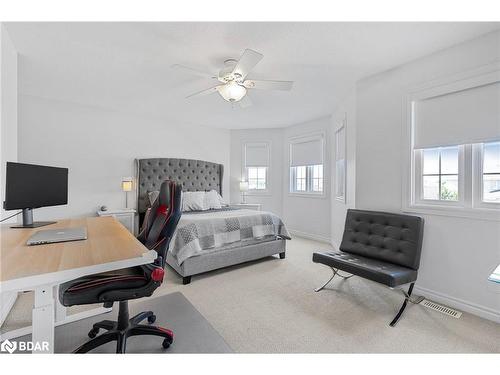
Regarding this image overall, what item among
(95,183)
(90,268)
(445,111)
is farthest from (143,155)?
(445,111)

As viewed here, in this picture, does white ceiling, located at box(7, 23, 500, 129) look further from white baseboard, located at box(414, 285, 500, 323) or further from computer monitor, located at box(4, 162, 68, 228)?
white baseboard, located at box(414, 285, 500, 323)

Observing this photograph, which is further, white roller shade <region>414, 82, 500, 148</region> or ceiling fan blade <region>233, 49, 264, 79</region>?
white roller shade <region>414, 82, 500, 148</region>

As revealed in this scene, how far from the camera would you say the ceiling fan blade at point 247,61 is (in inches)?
75.5

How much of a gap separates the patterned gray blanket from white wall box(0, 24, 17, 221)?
1.61 m

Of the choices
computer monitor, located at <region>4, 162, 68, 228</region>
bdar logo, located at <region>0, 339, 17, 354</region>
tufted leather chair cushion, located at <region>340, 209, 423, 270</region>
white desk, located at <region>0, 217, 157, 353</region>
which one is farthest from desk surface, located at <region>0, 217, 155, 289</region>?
tufted leather chair cushion, located at <region>340, 209, 423, 270</region>

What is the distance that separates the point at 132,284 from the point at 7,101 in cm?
218

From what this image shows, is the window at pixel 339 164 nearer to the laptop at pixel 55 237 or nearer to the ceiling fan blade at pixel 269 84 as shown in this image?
the ceiling fan blade at pixel 269 84

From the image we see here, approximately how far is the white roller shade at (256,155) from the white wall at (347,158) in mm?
1721

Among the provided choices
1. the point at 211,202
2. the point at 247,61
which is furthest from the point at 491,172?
the point at 211,202

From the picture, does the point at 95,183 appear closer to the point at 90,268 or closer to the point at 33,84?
the point at 33,84

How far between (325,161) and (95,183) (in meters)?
4.19

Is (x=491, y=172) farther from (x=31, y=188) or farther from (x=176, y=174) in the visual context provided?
Answer: (x=176, y=174)

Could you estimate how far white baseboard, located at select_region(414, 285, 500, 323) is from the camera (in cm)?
205
